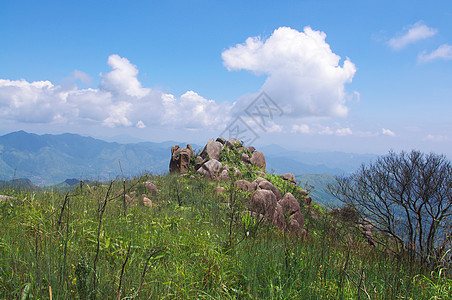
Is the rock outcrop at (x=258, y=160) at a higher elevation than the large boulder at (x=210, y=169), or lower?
higher

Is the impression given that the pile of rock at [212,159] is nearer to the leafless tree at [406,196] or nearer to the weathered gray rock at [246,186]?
the weathered gray rock at [246,186]

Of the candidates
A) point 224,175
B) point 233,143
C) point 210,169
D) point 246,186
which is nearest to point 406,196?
point 246,186

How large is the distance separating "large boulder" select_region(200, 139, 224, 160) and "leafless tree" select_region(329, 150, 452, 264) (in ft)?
29.5

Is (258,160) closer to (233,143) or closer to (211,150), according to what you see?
(233,143)

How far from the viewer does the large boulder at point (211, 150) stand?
60.9 ft

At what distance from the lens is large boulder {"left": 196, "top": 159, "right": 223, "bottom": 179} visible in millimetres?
15156

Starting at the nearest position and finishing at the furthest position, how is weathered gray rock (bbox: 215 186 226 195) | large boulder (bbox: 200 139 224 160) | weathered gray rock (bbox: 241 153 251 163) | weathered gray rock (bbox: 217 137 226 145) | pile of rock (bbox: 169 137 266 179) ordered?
weathered gray rock (bbox: 215 186 226 195), pile of rock (bbox: 169 137 266 179), large boulder (bbox: 200 139 224 160), weathered gray rock (bbox: 241 153 251 163), weathered gray rock (bbox: 217 137 226 145)

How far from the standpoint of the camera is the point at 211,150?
61.8 feet

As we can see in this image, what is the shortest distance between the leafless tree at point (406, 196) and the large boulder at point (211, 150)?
29.5ft

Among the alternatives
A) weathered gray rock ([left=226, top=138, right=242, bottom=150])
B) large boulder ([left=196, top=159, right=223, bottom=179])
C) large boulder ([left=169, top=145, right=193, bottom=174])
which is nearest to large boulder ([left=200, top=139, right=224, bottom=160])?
large boulder ([left=169, top=145, right=193, bottom=174])

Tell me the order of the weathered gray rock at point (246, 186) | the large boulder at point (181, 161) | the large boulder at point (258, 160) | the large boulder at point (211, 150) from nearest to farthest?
the weathered gray rock at point (246, 186) → the large boulder at point (181, 161) → the large boulder at point (211, 150) → the large boulder at point (258, 160)

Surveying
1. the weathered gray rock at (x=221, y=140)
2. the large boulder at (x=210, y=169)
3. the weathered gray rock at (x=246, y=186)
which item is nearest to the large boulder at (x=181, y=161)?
the large boulder at (x=210, y=169)

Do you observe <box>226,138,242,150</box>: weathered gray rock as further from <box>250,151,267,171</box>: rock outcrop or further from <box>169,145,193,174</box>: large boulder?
<box>169,145,193,174</box>: large boulder

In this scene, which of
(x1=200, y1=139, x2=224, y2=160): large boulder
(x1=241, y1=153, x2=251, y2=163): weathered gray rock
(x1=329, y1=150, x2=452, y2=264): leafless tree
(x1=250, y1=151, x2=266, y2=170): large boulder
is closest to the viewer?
(x1=329, y1=150, x2=452, y2=264): leafless tree
